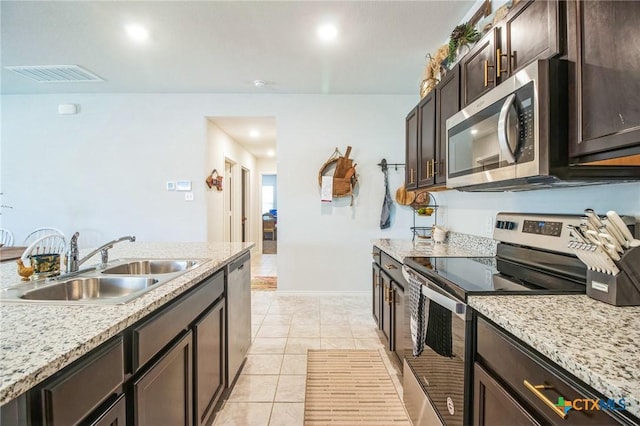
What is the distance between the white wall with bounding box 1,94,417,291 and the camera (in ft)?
12.4

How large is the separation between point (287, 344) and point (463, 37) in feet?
8.56

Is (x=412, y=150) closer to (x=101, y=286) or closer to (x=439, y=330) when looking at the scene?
A: (x=439, y=330)

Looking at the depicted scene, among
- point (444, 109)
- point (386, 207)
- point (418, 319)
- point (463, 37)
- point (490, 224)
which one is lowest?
point (418, 319)

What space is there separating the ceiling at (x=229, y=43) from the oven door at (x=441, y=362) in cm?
206

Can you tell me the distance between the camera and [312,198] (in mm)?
3797

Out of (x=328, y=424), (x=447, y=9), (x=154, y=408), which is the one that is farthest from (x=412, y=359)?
(x=447, y=9)

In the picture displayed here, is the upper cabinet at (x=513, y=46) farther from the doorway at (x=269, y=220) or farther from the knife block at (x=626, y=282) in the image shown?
the doorway at (x=269, y=220)

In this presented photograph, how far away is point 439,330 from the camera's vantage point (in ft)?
4.11

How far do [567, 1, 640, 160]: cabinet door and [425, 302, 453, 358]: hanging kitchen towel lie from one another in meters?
0.75

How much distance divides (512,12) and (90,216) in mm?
4727

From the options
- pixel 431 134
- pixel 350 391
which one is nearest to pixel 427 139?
pixel 431 134

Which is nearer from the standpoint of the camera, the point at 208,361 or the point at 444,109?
the point at 208,361

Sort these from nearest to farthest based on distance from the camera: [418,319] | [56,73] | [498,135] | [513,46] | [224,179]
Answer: [498,135], [513,46], [418,319], [56,73], [224,179]

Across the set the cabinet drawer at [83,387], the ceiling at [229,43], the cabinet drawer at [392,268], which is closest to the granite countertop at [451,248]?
the cabinet drawer at [392,268]
